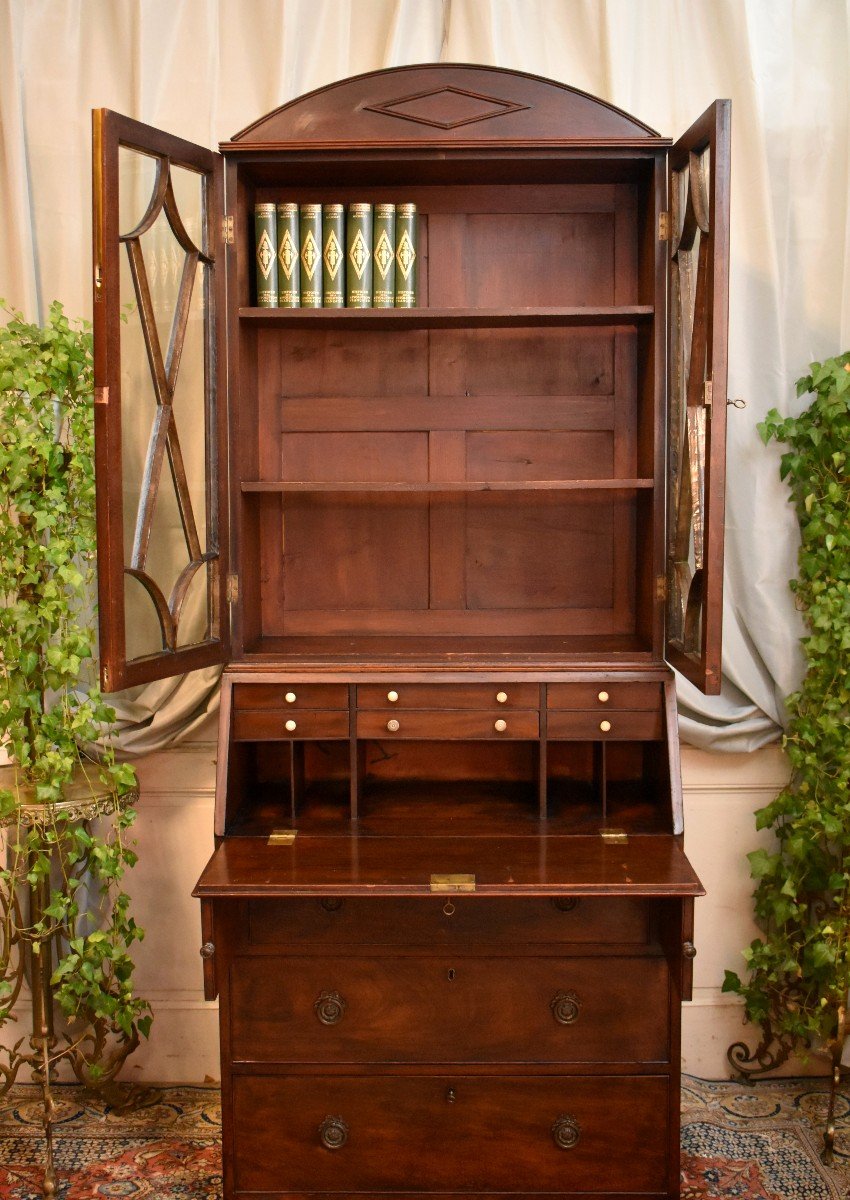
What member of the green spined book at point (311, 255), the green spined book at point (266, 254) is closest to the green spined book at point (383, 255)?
the green spined book at point (311, 255)

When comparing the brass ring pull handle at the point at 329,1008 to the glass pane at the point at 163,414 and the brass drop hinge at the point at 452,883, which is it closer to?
the brass drop hinge at the point at 452,883

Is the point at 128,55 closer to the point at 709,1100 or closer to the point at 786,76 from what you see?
the point at 786,76

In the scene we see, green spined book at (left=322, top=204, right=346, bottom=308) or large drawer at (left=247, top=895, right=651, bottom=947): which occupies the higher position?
green spined book at (left=322, top=204, right=346, bottom=308)

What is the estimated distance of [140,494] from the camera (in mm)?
2186

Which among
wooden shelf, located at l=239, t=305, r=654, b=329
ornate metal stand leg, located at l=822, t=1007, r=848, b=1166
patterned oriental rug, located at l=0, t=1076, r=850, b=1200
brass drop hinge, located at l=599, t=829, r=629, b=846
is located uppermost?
wooden shelf, located at l=239, t=305, r=654, b=329

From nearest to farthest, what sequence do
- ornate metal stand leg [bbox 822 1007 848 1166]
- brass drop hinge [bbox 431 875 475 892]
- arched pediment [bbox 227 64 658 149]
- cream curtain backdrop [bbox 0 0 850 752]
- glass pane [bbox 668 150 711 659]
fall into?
brass drop hinge [bbox 431 875 475 892]
glass pane [bbox 668 150 711 659]
arched pediment [bbox 227 64 658 149]
ornate metal stand leg [bbox 822 1007 848 1166]
cream curtain backdrop [bbox 0 0 850 752]

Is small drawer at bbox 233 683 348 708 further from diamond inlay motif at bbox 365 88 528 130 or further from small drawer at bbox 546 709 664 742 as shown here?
diamond inlay motif at bbox 365 88 528 130

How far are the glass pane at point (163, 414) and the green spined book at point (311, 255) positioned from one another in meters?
0.24

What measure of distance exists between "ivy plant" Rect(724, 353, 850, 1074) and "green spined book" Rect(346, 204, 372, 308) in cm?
106

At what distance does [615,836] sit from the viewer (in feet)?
7.22

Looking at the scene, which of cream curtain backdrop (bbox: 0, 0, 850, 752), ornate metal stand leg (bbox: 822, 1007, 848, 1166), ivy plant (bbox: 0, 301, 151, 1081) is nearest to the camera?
ivy plant (bbox: 0, 301, 151, 1081)

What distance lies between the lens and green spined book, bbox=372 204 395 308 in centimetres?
240

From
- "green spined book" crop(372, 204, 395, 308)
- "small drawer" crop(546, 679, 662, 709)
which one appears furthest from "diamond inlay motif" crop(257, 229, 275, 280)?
"small drawer" crop(546, 679, 662, 709)

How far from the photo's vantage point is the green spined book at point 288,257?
2.40 metres
